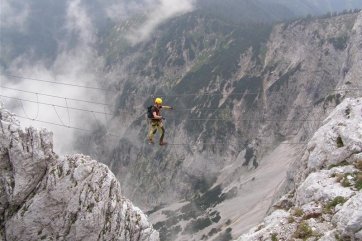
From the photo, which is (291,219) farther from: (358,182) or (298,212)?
(358,182)

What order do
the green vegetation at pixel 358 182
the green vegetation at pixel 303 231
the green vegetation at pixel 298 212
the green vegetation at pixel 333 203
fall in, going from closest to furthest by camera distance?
the green vegetation at pixel 303 231, the green vegetation at pixel 333 203, the green vegetation at pixel 358 182, the green vegetation at pixel 298 212

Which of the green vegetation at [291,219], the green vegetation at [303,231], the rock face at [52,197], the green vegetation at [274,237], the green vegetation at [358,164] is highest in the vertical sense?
the rock face at [52,197]

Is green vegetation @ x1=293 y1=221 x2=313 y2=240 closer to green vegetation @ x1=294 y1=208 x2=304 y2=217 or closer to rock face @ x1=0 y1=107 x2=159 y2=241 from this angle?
green vegetation @ x1=294 y1=208 x2=304 y2=217

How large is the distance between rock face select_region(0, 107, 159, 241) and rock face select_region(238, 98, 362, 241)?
36.7 m

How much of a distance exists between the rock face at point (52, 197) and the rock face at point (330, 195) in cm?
3671

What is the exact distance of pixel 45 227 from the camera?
6750 centimetres

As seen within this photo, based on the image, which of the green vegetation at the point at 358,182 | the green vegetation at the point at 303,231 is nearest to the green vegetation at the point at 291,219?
the green vegetation at the point at 303,231

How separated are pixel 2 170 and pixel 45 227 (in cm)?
1025

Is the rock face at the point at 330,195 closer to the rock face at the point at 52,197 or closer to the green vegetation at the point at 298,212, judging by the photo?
the green vegetation at the point at 298,212

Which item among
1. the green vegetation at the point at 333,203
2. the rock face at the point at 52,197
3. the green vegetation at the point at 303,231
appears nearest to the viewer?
the green vegetation at the point at 303,231

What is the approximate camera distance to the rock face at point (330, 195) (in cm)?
2661

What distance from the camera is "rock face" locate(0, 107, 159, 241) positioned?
66750 millimetres

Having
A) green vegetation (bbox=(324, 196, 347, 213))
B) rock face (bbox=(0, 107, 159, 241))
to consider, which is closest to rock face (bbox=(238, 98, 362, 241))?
green vegetation (bbox=(324, 196, 347, 213))

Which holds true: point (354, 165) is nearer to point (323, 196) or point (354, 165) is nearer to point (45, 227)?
point (323, 196)
